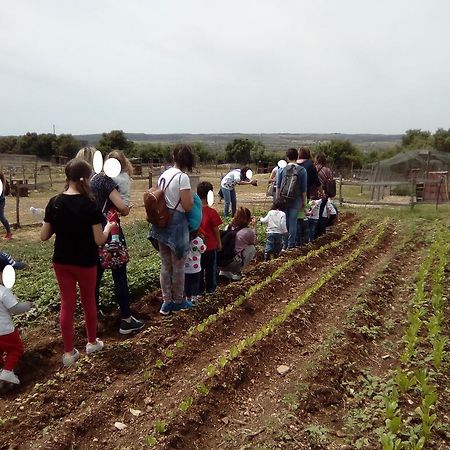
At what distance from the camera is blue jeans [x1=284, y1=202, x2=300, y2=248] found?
327 inches

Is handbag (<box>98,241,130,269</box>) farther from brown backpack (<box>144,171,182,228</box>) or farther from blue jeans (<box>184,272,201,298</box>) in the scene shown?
blue jeans (<box>184,272,201,298</box>)

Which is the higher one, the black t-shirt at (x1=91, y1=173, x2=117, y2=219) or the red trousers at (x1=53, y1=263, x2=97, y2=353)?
the black t-shirt at (x1=91, y1=173, x2=117, y2=219)

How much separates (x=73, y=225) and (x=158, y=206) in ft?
3.42

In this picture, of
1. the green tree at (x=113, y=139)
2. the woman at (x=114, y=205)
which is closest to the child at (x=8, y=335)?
the woman at (x=114, y=205)

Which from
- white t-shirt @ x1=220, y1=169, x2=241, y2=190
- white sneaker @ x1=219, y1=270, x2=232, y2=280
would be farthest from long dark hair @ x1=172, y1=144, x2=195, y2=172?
white t-shirt @ x1=220, y1=169, x2=241, y2=190

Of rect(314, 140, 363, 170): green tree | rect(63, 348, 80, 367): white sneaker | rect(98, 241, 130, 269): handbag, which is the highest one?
rect(314, 140, 363, 170): green tree

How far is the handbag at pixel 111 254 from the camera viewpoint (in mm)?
4582

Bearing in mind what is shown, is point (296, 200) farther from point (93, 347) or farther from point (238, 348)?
point (93, 347)

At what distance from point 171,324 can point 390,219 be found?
10210 mm

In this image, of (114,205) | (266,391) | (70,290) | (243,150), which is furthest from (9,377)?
(243,150)

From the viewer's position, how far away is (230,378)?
3861 millimetres

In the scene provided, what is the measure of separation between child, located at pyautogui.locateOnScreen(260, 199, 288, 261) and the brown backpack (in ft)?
11.2

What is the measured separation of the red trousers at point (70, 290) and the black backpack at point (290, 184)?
15.6 ft

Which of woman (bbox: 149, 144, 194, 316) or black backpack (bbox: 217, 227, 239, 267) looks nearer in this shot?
woman (bbox: 149, 144, 194, 316)
